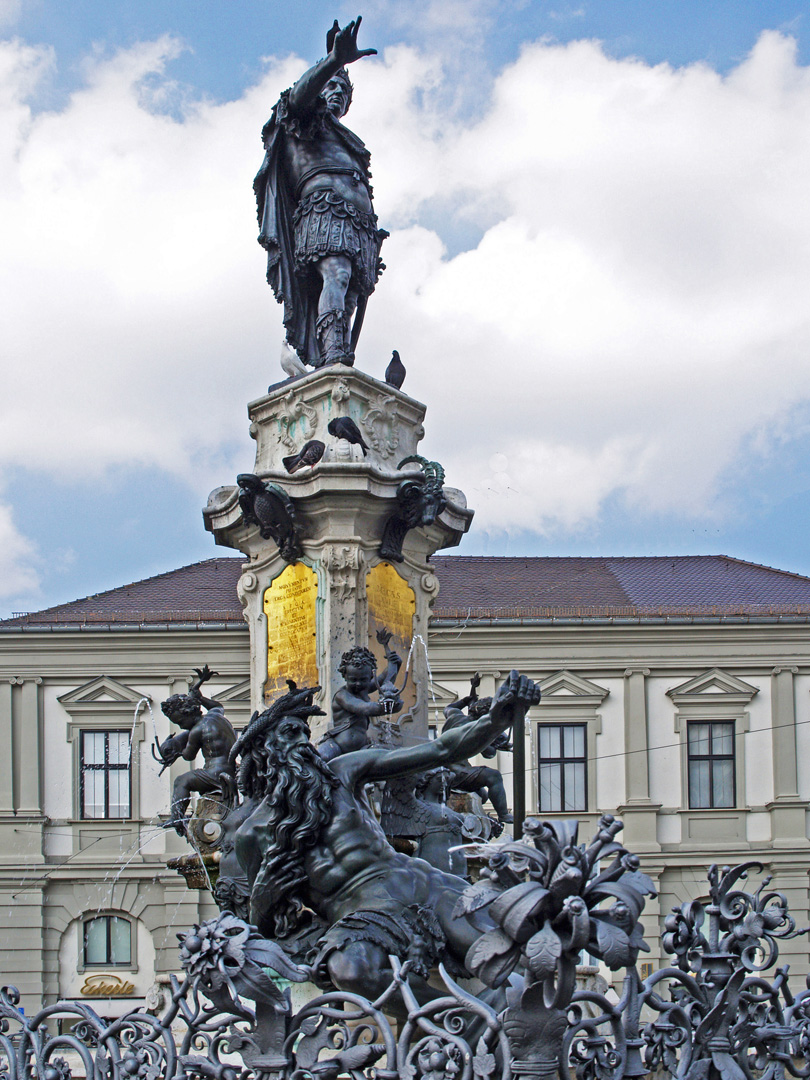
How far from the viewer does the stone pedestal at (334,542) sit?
853 cm

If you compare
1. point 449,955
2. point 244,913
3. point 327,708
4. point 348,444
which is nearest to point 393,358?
point 348,444

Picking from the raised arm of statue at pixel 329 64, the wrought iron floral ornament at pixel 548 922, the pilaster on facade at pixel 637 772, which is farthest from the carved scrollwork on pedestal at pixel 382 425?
the pilaster on facade at pixel 637 772

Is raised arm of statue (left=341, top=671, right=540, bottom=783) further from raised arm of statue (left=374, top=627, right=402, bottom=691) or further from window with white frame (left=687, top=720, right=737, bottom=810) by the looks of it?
window with white frame (left=687, top=720, right=737, bottom=810)

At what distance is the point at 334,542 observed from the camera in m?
8.61

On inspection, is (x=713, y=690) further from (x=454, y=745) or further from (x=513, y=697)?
(x=513, y=697)

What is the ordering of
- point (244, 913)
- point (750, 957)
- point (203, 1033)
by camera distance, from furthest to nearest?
point (244, 913), point (750, 957), point (203, 1033)

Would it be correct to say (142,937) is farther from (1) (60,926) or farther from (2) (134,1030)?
(2) (134,1030)

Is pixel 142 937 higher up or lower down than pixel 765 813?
lower down

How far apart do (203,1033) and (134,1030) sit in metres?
0.25

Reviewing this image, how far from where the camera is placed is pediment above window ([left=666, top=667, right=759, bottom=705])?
87.7ft

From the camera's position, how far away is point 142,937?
994 inches

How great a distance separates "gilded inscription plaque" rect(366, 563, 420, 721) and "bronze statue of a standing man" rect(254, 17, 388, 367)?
5.02 feet

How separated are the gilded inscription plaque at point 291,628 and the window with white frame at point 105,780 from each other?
18020 mm

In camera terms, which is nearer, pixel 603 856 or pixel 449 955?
pixel 603 856
